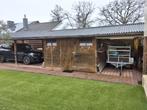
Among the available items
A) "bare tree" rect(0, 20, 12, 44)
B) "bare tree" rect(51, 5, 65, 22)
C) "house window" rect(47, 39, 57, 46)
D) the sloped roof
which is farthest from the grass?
"bare tree" rect(51, 5, 65, 22)

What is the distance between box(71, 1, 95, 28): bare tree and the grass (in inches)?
919

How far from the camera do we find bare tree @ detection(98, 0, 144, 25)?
23672mm

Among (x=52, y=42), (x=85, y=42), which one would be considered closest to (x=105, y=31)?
(x=85, y=42)

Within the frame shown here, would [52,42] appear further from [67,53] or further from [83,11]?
[83,11]

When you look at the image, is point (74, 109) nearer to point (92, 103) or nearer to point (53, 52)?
point (92, 103)

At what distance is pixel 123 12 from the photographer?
24844 mm

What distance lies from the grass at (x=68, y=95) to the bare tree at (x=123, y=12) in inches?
748

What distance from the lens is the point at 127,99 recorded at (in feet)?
18.5

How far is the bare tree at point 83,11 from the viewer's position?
30.1 metres

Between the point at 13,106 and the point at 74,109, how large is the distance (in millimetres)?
1785

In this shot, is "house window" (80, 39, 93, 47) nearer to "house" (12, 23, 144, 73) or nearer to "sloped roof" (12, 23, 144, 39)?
"house" (12, 23, 144, 73)

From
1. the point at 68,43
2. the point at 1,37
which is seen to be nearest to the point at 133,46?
the point at 68,43

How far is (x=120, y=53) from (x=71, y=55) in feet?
9.92

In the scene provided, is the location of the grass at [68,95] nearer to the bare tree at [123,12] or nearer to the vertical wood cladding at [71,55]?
the vertical wood cladding at [71,55]
